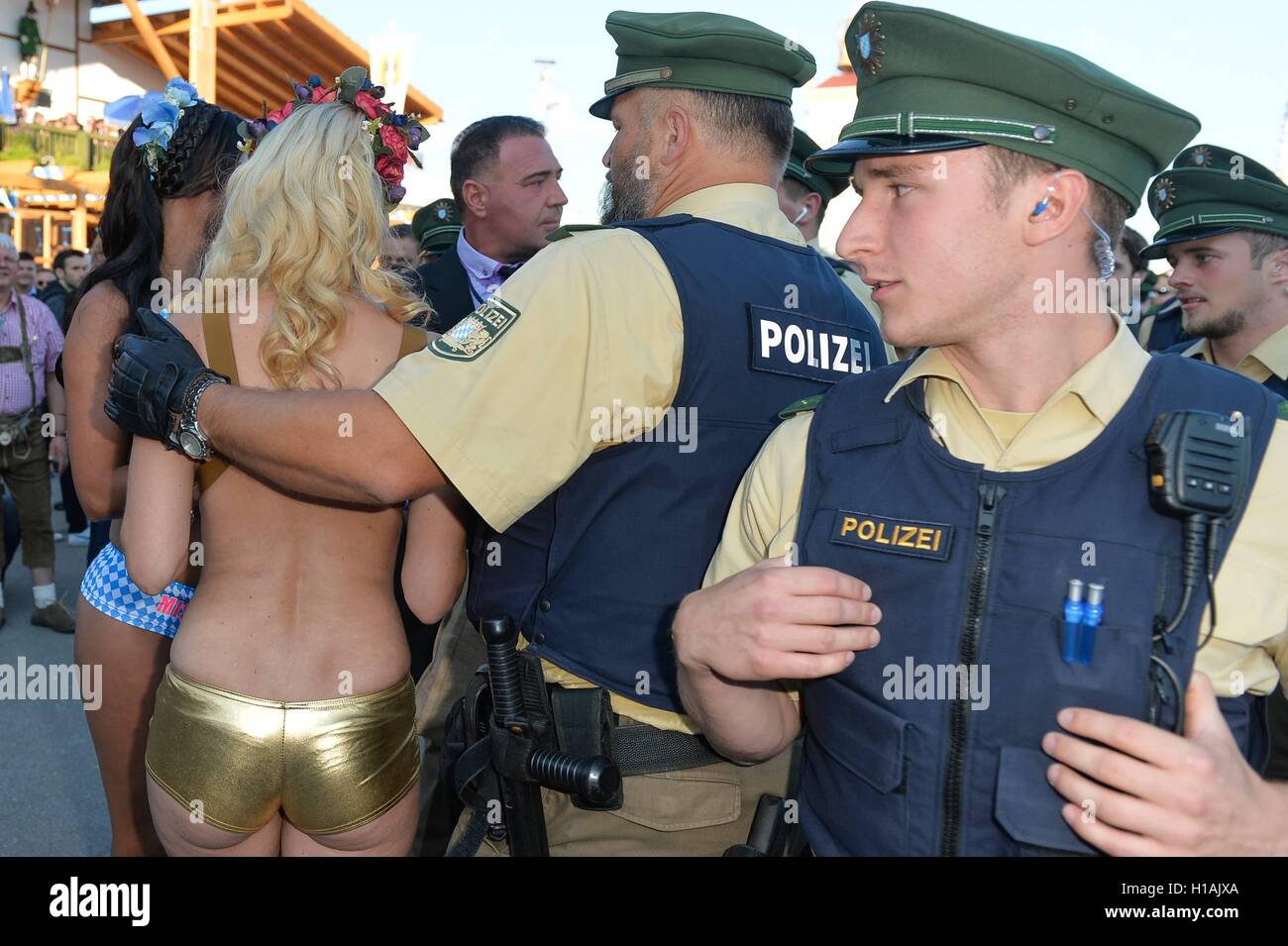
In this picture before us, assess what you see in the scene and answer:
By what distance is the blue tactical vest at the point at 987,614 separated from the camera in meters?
1.29

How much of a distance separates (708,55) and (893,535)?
1232 millimetres

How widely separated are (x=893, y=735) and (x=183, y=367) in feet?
4.47

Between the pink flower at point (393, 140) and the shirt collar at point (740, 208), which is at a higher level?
the pink flower at point (393, 140)

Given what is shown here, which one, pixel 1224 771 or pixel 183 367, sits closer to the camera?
pixel 1224 771

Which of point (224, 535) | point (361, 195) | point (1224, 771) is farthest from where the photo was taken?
point (361, 195)

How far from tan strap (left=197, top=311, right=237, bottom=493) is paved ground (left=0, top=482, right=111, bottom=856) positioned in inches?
99.9

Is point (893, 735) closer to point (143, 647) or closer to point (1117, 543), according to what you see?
point (1117, 543)

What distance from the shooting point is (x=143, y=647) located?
2506mm

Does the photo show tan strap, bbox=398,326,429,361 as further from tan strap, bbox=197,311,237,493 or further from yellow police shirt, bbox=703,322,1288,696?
yellow police shirt, bbox=703,322,1288,696

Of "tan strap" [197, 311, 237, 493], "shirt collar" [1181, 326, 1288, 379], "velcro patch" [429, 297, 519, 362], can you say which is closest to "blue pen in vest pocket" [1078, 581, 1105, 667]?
"velcro patch" [429, 297, 519, 362]

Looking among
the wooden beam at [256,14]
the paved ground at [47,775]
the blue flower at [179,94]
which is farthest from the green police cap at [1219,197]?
the wooden beam at [256,14]

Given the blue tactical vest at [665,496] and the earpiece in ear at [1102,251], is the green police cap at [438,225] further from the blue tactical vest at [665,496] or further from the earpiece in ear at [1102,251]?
the earpiece in ear at [1102,251]

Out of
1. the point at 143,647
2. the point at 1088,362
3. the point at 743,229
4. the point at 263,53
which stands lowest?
the point at 143,647
